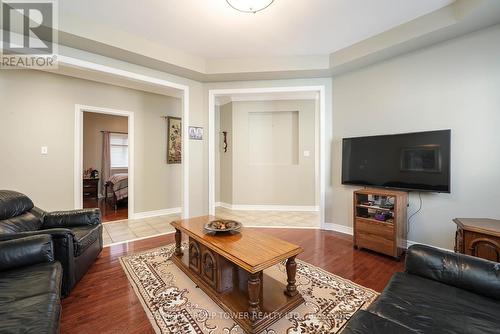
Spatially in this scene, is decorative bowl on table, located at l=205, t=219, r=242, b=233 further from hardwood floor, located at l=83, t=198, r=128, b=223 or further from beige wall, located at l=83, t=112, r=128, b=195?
beige wall, located at l=83, t=112, r=128, b=195

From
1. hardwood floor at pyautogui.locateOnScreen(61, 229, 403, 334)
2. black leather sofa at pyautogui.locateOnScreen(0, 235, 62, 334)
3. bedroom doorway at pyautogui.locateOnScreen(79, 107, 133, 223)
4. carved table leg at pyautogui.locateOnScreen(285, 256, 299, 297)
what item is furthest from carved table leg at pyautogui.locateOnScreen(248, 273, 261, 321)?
bedroom doorway at pyautogui.locateOnScreen(79, 107, 133, 223)

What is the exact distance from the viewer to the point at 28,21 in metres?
2.35

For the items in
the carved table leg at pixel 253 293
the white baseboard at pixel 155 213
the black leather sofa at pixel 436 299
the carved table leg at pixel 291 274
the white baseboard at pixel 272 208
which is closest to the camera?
the black leather sofa at pixel 436 299

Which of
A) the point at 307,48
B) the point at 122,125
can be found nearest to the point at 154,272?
the point at 307,48

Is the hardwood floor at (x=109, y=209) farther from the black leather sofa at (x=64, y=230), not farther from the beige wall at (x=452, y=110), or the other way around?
the beige wall at (x=452, y=110)

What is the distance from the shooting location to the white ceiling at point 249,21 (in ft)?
7.64

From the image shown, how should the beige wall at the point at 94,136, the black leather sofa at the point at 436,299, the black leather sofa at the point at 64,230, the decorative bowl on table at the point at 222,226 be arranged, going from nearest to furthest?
the black leather sofa at the point at 436,299 → the black leather sofa at the point at 64,230 → the decorative bowl on table at the point at 222,226 → the beige wall at the point at 94,136

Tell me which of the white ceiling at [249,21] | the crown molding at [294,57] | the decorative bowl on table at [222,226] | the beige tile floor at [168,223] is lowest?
the beige tile floor at [168,223]

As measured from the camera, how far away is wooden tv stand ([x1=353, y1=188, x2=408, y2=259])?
8.55 feet

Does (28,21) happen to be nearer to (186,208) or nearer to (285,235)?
Result: (186,208)

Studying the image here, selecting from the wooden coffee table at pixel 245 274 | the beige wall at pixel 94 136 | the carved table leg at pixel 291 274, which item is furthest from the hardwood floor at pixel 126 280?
the beige wall at pixel 94 136

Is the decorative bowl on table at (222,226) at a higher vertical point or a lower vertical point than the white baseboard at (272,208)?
higher

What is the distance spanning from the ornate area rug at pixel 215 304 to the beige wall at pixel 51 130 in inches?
92.2

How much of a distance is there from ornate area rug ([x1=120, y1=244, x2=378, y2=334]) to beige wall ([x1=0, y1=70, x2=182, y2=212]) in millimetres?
2341
